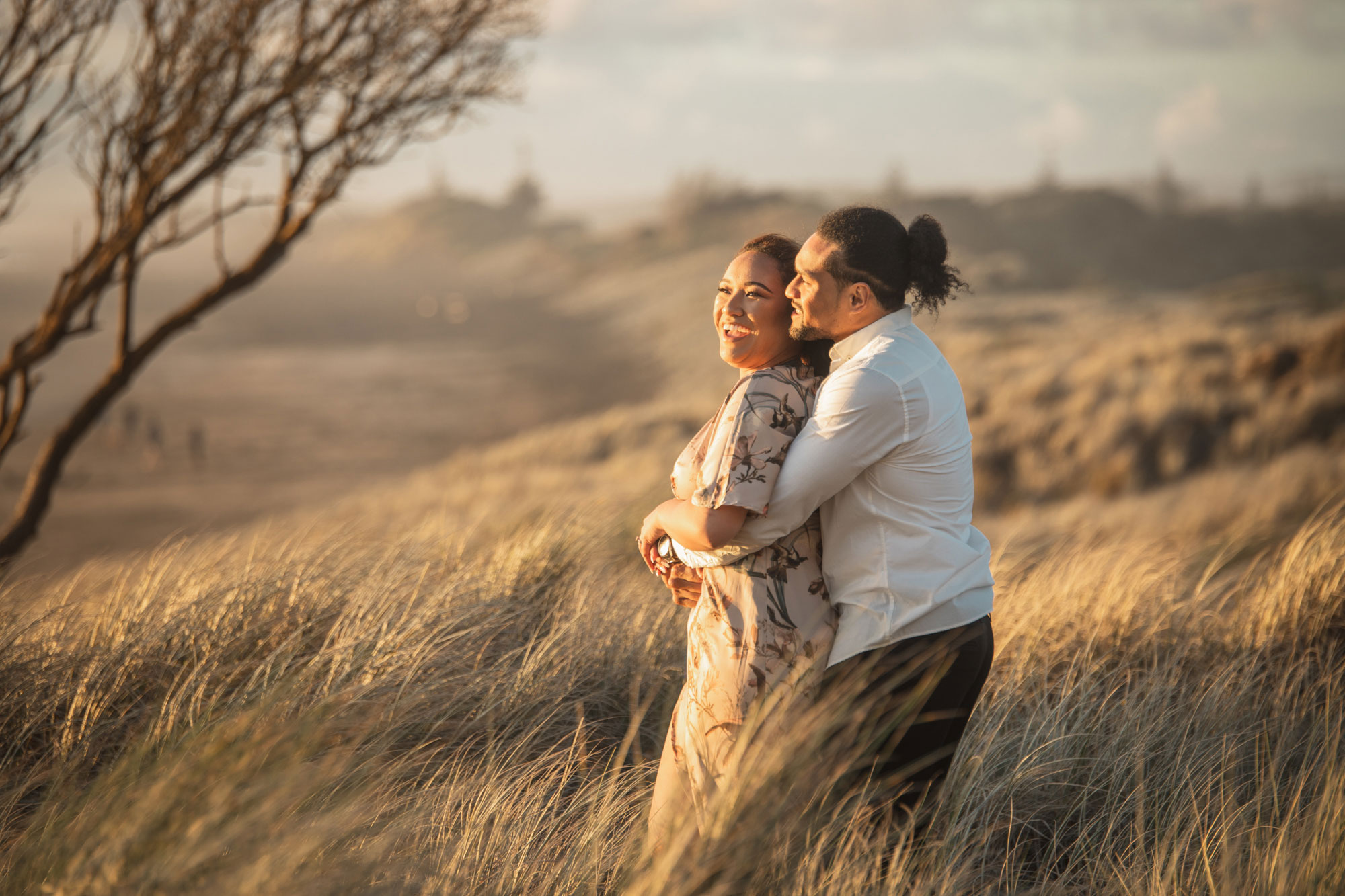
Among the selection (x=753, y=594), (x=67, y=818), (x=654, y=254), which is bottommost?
(x=67, y=818)

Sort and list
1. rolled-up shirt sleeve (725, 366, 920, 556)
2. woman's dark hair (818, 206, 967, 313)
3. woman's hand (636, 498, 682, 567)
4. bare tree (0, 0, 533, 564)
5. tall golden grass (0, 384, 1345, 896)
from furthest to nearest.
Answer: bare tree (0, 0, 533, 564) < woman's hand (636, 498, 682, 567) < woman's dark hair (818, 206, 967, 313) < rolled-up shirt sleeve (725, 366, 920, 556) < tall golden grass (0, 384, 1345, 896)

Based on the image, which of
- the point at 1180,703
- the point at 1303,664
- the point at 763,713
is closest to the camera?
the point at 763,713

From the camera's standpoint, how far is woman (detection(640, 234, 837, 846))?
2.18 metres

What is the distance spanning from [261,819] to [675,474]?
1.20m

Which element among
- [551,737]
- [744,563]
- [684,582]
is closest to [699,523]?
[744,563]

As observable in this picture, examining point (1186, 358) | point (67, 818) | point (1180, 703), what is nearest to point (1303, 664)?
point (1180, 703)

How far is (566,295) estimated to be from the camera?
7562 cm

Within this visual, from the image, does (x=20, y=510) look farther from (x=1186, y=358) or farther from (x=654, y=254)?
(x=654, y=254)

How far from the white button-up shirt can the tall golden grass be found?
386 mm

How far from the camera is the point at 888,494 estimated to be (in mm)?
2238

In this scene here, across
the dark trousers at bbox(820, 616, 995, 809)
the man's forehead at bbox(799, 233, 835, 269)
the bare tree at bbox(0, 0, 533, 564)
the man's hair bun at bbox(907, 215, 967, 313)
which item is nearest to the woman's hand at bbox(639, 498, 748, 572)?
the dark trousers at bbox(820, 616, 995, 809)

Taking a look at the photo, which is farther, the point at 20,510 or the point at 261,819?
the point at 20,510

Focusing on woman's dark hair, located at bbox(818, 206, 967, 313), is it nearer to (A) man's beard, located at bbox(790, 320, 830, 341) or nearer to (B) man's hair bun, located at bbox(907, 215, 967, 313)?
(B) man's hair bun, located at bbox(907, 215, 967, 313)

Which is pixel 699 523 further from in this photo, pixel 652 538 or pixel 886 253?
pixel 886 253
